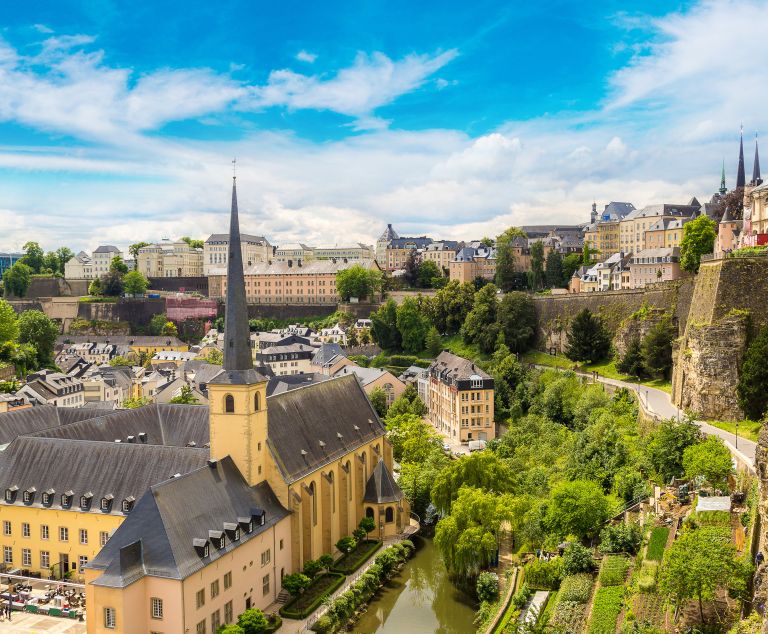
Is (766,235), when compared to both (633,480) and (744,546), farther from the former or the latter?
(744,546)

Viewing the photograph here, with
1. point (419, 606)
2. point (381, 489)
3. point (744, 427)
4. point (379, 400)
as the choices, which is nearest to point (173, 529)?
point (419, 606)

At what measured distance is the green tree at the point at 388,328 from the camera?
91750 mm

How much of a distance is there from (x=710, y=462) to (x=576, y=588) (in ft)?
28.5

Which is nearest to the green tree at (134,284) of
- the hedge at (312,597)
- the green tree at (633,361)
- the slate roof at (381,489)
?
the green tree at (633,361)

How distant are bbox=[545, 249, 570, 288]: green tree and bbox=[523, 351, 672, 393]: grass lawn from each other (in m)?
21.3

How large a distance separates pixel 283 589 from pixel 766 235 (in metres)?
43.5

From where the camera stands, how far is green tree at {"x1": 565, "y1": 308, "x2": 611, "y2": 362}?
6312 centimetres

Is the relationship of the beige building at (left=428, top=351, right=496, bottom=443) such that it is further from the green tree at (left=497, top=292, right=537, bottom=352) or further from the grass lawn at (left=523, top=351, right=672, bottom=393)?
the green tree at (left=497, top=292, right=537, bottom=352)

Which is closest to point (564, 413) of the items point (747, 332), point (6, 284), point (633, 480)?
point (747, 332)

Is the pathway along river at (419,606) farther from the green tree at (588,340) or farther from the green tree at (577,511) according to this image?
the green tree at (588,340)

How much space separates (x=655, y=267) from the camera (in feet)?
238

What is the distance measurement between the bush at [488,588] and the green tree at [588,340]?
3491 cm

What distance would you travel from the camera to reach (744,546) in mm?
23484

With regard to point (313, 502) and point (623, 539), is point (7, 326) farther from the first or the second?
point (623, 539)
